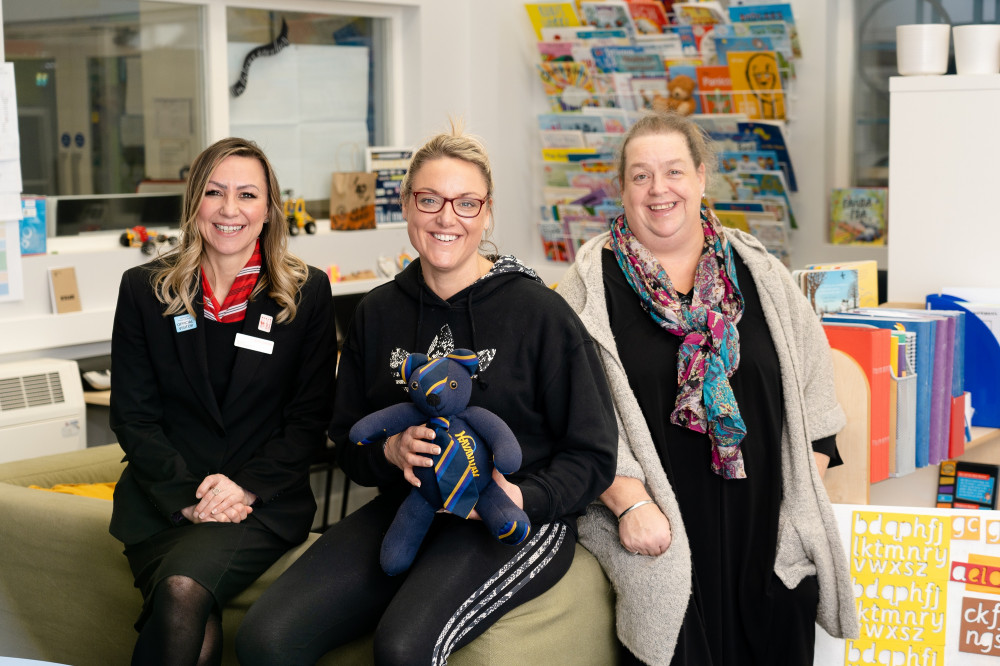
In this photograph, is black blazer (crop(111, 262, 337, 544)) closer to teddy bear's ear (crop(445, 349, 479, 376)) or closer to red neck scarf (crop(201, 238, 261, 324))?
red neck scarf (crop(201, 238, 261, 324))

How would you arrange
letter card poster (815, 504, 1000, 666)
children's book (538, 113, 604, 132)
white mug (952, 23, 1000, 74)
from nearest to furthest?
letter card poster (815, 504, 1000, 666), white mug (952, 23, 1000, 74), children's book (538, 113, 604, 132)

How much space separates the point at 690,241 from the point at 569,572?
2.55ft

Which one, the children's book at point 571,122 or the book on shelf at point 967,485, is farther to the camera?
the children's book at point 571,122

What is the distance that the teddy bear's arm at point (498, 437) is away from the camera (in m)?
1.94

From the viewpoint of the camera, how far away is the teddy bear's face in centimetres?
193

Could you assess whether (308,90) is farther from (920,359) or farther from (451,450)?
(451,450)

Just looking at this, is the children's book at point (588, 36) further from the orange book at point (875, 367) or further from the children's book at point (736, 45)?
the orange book at point (875, 367)

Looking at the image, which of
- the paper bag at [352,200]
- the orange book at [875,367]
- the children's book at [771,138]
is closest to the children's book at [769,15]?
the children's book at [771,138]

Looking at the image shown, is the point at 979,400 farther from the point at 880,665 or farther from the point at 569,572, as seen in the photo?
the point at 569,572

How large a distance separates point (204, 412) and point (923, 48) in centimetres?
225

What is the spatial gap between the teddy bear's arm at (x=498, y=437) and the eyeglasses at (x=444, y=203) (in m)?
0.41

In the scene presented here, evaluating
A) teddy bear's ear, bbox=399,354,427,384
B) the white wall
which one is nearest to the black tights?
teddy bear's ear, bbox=399,354,427,384

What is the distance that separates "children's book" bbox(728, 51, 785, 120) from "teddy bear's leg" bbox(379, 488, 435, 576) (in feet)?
9.80

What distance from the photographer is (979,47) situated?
3092 millimetres
